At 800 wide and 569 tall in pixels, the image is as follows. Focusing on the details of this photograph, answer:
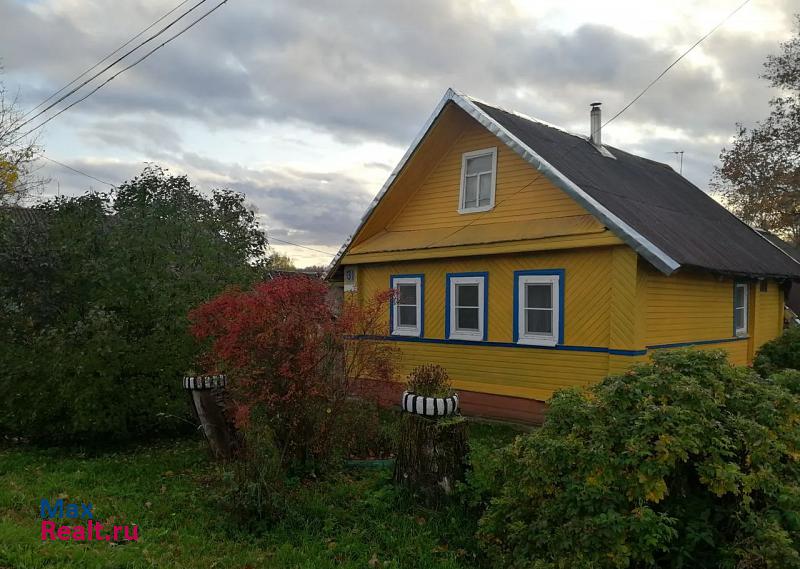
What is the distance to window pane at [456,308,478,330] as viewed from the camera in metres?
11.5

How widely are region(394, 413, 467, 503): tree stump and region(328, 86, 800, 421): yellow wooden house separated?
1.56m

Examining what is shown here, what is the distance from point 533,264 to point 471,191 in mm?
2312

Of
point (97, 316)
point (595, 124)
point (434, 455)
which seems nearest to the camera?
point (434, 455)

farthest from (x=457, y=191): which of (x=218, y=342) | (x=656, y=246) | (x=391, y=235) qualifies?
(x=218, y=342)

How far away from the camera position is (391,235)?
43.1 ft

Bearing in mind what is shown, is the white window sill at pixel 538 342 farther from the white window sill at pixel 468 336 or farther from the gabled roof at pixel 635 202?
the gabled roof at pixel 635 202

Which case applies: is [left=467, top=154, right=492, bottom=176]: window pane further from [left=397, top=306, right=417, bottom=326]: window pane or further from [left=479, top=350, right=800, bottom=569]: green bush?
[left=479, top=350, right=800, bottom=569]: green bush

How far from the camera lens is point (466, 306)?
1155 cm

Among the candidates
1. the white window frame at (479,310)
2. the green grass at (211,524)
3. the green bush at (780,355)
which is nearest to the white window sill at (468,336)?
the white window frame at (479,310)

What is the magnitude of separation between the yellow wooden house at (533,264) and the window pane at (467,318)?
0.03 meters

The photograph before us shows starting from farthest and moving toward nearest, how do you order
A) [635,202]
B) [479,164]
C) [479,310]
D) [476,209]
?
[479,164], [476,209], [479,310], [635,202]

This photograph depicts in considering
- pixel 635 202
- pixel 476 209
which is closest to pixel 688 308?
pixel 635 202

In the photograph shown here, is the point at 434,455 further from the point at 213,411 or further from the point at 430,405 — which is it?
the point at 213,411

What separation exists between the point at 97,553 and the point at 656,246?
7777mm
